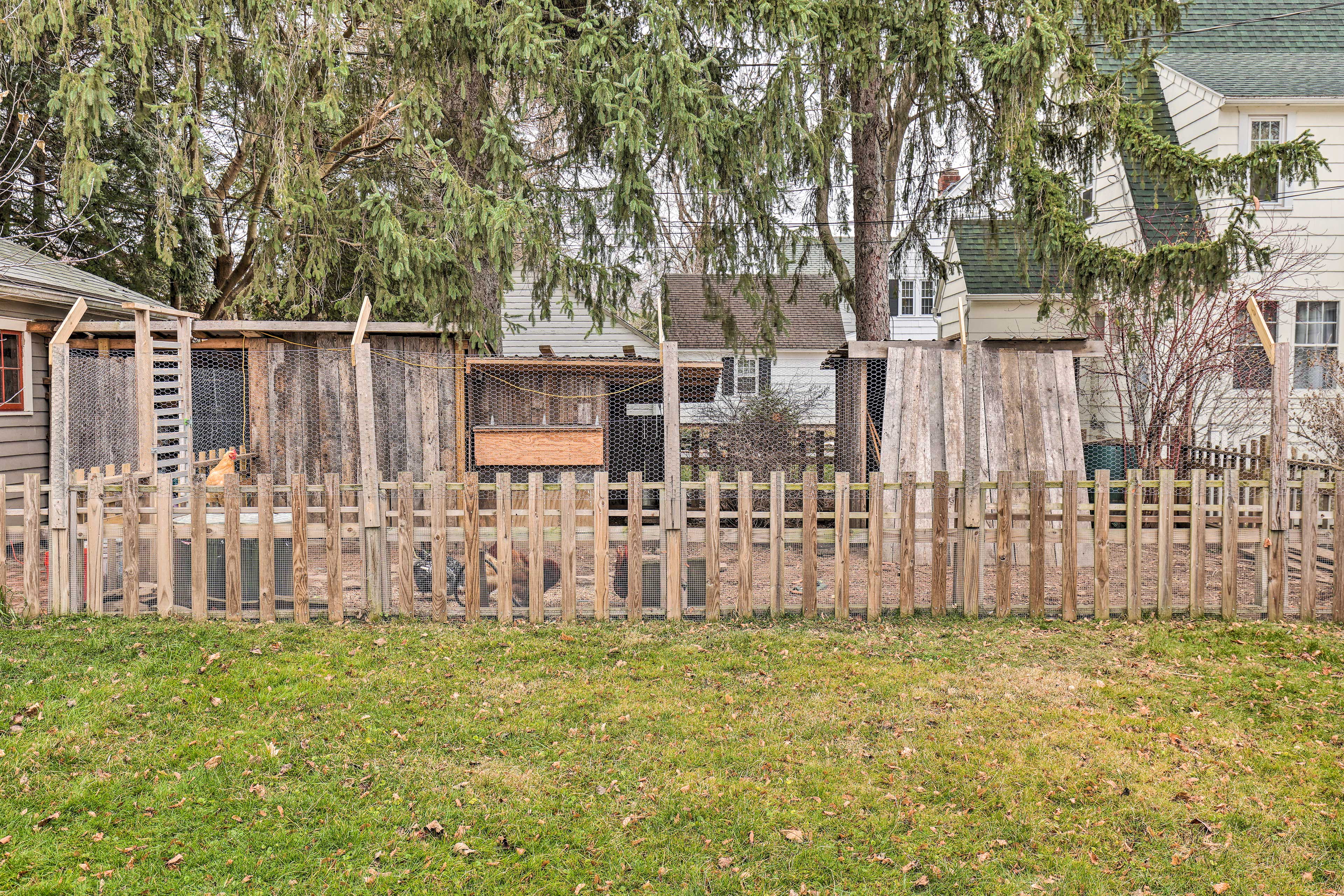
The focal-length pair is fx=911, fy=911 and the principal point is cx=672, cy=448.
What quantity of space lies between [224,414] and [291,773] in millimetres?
8544

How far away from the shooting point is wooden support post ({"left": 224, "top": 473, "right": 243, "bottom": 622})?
249 inches

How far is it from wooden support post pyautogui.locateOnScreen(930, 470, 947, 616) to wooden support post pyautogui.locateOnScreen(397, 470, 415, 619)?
360cm

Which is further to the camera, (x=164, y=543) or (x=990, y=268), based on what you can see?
(x=990, y=268)

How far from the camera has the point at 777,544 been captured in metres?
6.49

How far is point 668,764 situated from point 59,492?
17.2 ft

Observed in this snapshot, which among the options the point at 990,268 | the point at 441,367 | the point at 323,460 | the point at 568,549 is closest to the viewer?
the point at 568,549

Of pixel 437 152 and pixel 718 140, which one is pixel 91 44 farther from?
pixel 718 140

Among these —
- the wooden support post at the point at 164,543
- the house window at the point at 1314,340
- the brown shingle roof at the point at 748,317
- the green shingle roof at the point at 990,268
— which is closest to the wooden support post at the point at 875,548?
the wooden support post at the point at 164,543

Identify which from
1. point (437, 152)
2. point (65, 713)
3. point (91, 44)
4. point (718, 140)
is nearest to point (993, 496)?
point (718, 140)

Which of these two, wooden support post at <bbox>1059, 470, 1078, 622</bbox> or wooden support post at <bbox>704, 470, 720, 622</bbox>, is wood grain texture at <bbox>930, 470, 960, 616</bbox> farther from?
wooden support post at <bbox>704, 470, 720, 622</bbox>

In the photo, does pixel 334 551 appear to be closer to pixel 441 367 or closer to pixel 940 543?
pixel 441 367

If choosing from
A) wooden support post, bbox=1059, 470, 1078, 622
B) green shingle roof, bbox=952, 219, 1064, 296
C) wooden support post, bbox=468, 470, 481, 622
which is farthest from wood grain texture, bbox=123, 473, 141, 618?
green shingle roof, bbox=952, 219, 1064, 296

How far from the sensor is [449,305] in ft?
31.0

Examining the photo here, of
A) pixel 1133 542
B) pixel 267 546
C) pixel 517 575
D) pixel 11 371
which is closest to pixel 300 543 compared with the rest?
pixel 267 546
